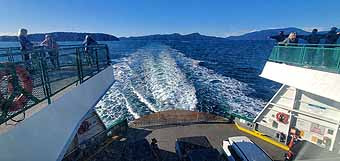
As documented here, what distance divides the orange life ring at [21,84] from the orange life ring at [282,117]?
11615 mm

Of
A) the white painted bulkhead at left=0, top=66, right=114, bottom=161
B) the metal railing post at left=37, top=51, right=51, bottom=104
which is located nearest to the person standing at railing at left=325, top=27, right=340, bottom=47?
the white painted bulkhead at left=0, top=66, right=114, bottom=161

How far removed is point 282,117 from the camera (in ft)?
37.9

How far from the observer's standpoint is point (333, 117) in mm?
9188

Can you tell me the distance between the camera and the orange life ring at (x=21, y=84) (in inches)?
167

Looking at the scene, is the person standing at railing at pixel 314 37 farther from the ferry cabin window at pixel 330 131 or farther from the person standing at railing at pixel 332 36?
the ferry cabin window at pixel 330 131

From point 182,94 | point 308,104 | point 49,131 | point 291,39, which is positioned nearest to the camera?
point 49,131

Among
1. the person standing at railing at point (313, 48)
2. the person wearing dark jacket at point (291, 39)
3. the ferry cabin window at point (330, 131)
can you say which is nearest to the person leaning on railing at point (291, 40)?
the person wearing dark jacket at point (291, 39)

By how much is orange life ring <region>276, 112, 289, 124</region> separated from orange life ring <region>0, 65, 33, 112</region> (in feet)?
38.1

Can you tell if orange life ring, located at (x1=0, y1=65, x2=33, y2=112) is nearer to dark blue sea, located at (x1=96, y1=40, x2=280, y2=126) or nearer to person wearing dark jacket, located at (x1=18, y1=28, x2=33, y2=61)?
person wearing dark jacket, located at (x1=18, y1=28, x2=33, y2=61)

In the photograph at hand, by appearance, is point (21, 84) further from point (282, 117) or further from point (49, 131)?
point (282, 117)

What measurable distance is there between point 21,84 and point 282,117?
467 inches

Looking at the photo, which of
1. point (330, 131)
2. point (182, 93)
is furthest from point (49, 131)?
point (182, 93)

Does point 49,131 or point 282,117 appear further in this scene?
point 282,117

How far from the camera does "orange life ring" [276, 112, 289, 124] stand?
37.3ft
